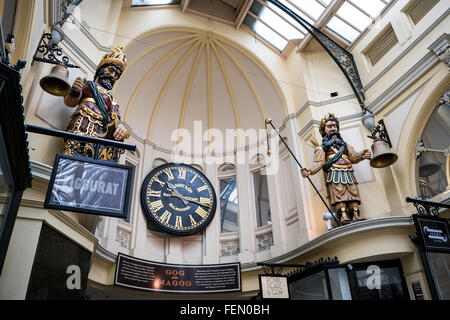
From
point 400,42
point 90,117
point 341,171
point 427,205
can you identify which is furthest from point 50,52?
point 400,42

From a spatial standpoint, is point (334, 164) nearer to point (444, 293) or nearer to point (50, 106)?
point (444, 293)

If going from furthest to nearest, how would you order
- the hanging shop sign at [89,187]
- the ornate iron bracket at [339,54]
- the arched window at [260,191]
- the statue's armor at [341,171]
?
the arched window at [260,191] < the ornate iron bracket at [339,54] < the statue's armor at [341,171] < the hanging shop sign at [89,187]

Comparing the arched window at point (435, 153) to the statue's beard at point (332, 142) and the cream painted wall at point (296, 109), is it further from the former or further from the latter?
the statue's beard at point (332, 142)

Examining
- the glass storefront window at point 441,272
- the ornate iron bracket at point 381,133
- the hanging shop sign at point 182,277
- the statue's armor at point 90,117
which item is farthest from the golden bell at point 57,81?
the glass storefront window at point 441,272

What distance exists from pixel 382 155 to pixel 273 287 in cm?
308

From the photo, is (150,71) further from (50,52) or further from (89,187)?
(89,187)

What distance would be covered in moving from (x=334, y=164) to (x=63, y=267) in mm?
5168

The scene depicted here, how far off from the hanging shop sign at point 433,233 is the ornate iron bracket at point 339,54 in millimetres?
3812

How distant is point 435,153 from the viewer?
22.9ft

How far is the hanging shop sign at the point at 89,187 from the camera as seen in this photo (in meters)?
3.17

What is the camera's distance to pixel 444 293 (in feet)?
18.9

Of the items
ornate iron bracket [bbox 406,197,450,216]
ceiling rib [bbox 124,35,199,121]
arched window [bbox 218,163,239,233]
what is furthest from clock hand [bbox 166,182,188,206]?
ornate iron bracket [bbox 406,197,450,216]

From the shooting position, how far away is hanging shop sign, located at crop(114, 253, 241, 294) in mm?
7672
